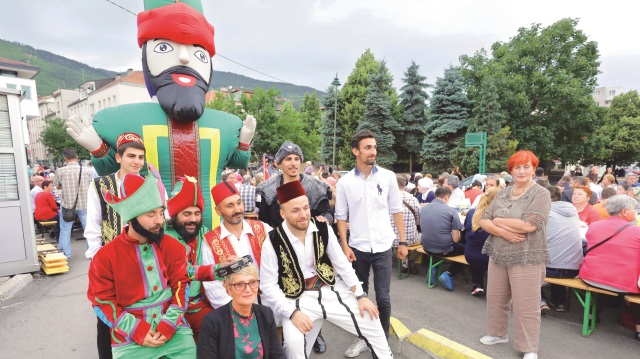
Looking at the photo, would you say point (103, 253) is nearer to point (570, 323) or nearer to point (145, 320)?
point (145, 320)

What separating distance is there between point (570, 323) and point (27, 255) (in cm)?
748

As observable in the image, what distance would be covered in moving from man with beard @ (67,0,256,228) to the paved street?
1872mm

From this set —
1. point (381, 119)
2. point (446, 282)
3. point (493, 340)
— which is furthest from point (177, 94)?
point (381, 119)

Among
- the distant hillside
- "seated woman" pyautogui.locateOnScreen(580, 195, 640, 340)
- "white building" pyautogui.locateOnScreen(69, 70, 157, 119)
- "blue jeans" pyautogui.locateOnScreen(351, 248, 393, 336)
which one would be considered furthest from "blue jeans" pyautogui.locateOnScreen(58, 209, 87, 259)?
the distant hillside

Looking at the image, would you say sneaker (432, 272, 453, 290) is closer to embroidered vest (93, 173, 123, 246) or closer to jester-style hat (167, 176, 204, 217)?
jester-style hat (167, 176, 204, 217)

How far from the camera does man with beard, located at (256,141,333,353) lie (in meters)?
3.32

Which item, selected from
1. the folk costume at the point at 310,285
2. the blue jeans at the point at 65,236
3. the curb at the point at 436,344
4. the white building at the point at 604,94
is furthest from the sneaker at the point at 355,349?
the white building at the point at 604,94

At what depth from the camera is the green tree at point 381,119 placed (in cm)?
2361

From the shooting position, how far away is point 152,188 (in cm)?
209

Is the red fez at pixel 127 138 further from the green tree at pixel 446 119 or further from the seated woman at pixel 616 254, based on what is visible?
the green tree at pixel 446 119

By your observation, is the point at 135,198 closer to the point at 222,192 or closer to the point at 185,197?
the point at 185,197

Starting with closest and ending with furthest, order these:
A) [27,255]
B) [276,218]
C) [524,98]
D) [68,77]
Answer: [276,218] → [27,255] → [524,98] → [68,77]

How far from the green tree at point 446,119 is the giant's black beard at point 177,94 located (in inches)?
744

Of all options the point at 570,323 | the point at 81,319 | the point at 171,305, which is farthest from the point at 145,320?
the point at 570,323
